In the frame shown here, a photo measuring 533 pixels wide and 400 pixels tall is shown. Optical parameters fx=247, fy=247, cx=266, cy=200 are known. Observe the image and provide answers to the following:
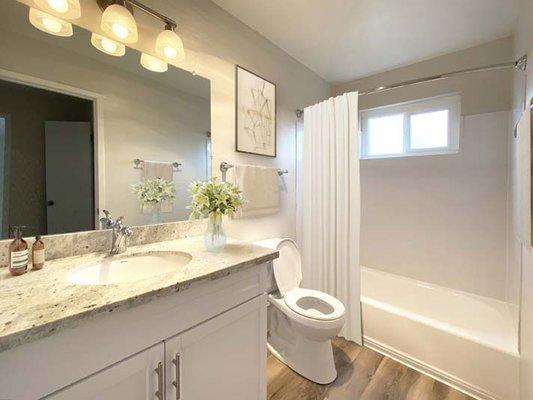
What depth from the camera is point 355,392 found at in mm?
1423

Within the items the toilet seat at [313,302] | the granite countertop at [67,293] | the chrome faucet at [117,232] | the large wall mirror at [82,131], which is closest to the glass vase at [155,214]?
the large wall mirror at [82,131]

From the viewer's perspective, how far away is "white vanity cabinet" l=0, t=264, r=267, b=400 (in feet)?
1.84

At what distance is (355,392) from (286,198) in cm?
141

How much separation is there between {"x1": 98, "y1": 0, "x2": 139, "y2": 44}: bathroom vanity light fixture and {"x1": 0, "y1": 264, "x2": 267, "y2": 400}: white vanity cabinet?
3.88 feet

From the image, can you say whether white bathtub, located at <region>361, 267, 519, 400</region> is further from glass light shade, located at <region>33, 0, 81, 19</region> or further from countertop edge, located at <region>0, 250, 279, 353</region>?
glass light shade, located at <region>33, 0, 81, 19</region>

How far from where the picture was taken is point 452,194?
6.97 ft

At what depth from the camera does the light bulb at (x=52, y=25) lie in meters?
0.98

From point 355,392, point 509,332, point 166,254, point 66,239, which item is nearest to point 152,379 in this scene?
point 166,254

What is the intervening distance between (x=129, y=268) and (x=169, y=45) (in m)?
1.11

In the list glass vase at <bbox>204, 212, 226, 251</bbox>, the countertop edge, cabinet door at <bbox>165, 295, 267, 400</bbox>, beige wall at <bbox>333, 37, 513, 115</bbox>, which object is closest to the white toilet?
cabinet door at <bbox>165, 295, 267, 400</bbox>

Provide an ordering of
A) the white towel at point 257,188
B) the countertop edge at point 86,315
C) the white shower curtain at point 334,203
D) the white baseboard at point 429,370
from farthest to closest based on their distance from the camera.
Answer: the white shower curtain at point 334,203 < the white towel at point 257,188 < the white baseboard at point 429,370 < the countertop edge at point 86,315

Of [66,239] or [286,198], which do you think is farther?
[286,198]

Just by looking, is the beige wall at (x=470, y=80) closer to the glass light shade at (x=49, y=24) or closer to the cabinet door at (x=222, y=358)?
the cabinet door at (x=222, y=358)

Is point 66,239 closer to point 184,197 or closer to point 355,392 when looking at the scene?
point 184,197
